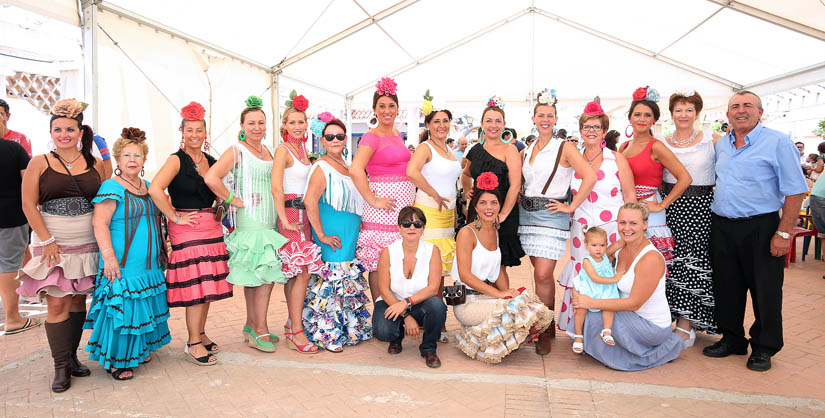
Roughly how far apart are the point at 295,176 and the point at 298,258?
625 millimetres

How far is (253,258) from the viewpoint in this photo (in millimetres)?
3609

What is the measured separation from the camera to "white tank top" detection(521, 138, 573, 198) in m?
3.81

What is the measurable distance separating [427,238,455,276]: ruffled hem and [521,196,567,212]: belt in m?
0.68

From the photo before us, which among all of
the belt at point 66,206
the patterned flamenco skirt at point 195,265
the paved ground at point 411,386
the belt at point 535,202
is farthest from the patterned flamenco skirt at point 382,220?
the belt at point 66,206

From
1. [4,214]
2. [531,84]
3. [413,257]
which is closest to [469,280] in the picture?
[413,257]

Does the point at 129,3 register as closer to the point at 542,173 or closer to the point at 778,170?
the point at 542,173

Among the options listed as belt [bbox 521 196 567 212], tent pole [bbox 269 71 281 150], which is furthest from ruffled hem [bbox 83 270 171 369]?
tent pole [bbox 269 71 281 150]

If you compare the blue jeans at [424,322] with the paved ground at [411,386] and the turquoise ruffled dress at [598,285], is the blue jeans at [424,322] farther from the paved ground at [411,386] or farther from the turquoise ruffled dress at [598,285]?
the turquoise ruffled dress at [598,285]

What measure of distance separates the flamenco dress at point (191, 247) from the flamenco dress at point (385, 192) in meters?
1.12

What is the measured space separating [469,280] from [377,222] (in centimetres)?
86

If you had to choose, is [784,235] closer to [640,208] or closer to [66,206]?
[640,208]

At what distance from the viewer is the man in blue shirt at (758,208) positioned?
11.1 feet

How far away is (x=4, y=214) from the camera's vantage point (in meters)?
4.24

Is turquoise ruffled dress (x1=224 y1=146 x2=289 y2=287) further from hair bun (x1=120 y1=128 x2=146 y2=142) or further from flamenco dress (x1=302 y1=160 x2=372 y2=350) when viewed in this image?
hair bun (x1=120 y1=128 x2=146 y2=142)
